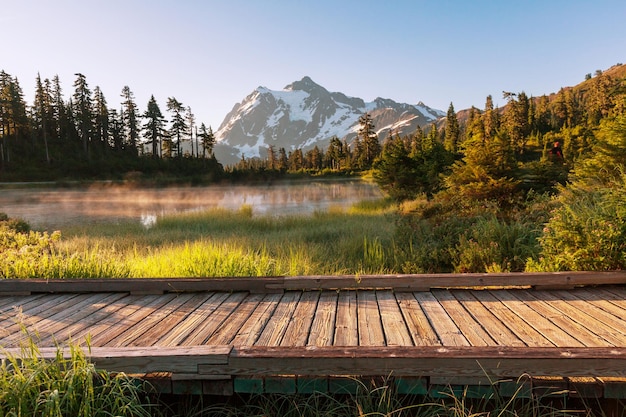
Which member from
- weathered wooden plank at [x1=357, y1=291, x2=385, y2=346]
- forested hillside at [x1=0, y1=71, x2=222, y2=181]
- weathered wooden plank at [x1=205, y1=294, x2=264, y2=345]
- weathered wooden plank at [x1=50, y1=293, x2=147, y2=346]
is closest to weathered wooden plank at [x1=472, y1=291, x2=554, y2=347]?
weathered wooden plank at [x1=357, y1=291, x2=385, y2=346]

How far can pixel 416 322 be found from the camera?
3.54m

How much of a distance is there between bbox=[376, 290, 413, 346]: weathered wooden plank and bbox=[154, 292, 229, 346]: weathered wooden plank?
190 centimetres

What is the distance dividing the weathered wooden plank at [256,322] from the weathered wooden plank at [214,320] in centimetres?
27

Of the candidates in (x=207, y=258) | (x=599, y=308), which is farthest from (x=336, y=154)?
(x=599, y=308)

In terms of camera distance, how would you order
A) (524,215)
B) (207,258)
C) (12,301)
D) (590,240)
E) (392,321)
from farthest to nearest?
(524,215), (207,258), (590,240), (12,301), (392,321)

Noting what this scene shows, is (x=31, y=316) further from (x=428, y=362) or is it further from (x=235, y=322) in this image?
(x=428, y=362)

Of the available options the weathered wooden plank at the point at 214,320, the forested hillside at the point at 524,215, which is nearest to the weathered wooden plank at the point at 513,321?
the forested hillside at the point at 524,215

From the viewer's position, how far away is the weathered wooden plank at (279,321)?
321 cm

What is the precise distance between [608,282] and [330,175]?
7069cm

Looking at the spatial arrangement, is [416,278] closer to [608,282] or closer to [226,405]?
[608,282]

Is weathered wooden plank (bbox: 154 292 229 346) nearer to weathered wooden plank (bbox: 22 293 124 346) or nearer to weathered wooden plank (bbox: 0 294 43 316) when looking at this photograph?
weathered wooden plank (bbox: 22 293 124 346)

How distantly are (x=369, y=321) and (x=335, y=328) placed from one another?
39 centimetres

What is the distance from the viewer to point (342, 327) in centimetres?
346

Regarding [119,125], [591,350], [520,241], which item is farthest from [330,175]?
[591,350]
